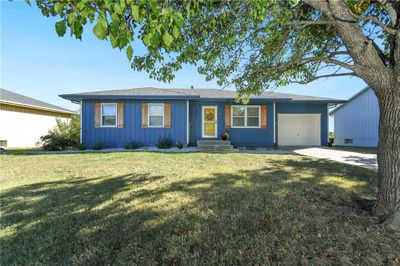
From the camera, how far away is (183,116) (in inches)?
499

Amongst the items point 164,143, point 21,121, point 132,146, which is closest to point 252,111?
point 164,143

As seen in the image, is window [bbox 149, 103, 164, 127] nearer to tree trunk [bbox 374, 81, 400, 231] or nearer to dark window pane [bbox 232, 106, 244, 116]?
dark window pane [bbox 232, 106, 244, 116]

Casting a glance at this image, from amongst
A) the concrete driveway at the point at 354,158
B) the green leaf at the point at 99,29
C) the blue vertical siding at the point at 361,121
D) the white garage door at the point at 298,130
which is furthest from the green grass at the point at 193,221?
the blue vertical siding at the point at 361,121

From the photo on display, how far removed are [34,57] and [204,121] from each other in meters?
8.97

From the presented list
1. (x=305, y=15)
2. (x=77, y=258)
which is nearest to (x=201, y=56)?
(x=305, y=15)

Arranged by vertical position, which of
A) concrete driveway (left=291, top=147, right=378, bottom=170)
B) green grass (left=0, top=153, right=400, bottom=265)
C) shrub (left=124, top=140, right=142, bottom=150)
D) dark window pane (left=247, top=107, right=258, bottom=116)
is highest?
dark window pane (left=247, top=107, right=258, bottom=116)

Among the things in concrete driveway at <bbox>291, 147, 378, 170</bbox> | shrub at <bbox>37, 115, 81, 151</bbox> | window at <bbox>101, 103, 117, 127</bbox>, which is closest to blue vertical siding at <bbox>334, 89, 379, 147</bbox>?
concrete driveway at <bbox>291, 147, 378, 170</bbox>

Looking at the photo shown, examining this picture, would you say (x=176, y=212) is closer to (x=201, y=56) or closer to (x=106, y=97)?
(x=201, y=56)

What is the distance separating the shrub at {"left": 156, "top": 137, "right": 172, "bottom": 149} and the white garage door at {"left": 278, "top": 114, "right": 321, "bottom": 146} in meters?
7.89

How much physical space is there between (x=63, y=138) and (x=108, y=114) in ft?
8.53

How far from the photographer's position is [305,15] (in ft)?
14.2

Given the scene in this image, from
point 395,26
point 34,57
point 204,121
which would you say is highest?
point 34,57

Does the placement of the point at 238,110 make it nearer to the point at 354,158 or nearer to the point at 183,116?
the point at 183,116

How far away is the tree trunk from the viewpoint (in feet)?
9.67
